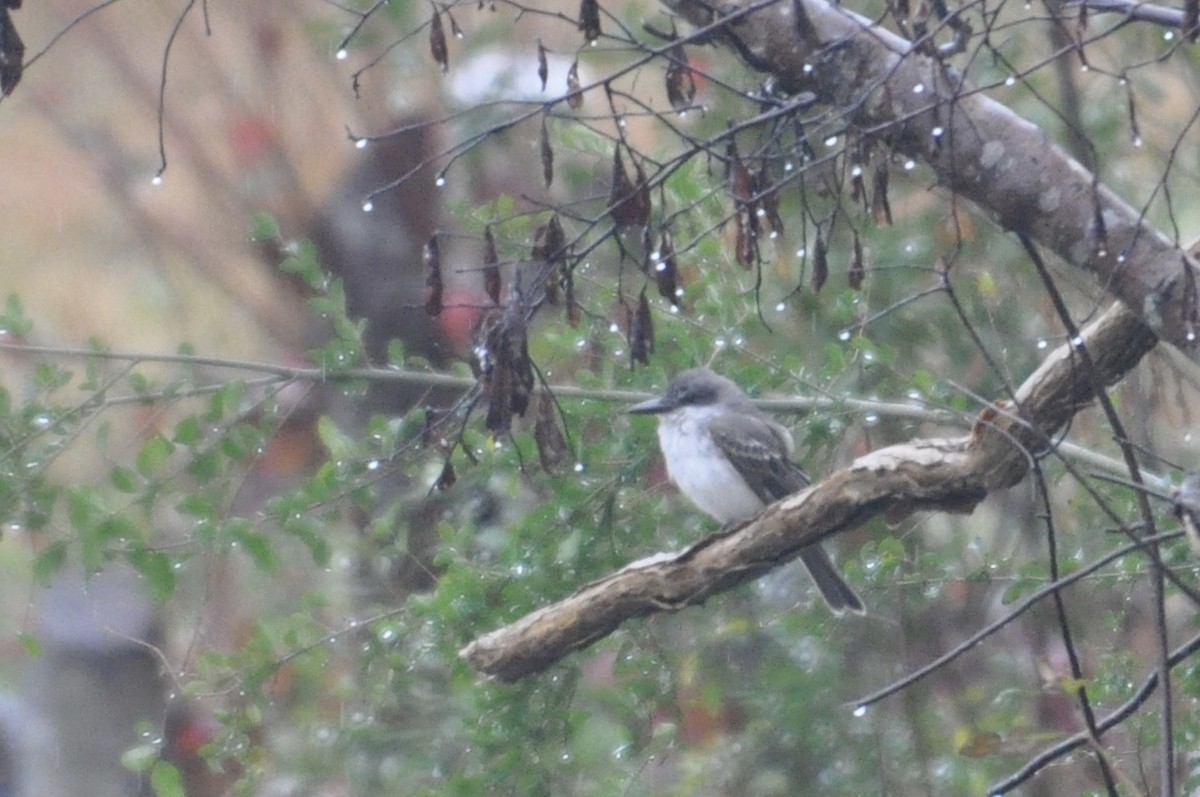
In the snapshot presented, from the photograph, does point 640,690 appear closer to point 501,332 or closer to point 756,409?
point 756,409

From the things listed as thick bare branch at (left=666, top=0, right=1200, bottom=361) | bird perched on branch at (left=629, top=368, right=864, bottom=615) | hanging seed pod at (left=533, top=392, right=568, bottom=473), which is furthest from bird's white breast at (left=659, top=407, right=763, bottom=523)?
hanging seed pod at (left=533, top=392, right=568, bottom=473)

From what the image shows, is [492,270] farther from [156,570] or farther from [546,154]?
[156,570]

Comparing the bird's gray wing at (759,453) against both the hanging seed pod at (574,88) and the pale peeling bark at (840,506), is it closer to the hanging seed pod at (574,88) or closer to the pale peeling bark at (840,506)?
the pale peeling bark at (840,506)

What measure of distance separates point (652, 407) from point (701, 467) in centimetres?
27

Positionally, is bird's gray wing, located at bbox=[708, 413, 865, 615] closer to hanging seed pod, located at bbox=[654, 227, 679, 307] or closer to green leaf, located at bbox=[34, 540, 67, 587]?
green leaf, located at bbox=[34, 540, 67, 587]

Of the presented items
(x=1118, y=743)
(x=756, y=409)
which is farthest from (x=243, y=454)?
(x=1118, y=743)

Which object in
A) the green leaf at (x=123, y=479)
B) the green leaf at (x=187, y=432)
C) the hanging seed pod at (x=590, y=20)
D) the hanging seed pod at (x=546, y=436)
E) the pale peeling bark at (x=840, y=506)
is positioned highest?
the green leaf at (x=187, y=432)

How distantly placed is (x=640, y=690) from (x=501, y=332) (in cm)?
141

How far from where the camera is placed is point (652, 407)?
3250 millimetres

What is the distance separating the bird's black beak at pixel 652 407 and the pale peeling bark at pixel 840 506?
770mm

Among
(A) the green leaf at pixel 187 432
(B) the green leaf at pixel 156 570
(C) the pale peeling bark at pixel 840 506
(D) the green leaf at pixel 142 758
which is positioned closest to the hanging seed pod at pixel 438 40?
(C) the pale peeling bark at pixel 840 506

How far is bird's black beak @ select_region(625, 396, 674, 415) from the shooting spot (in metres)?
3.24

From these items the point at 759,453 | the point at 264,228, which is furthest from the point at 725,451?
the point at 264,228

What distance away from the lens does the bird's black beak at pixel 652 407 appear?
10.6 feet
